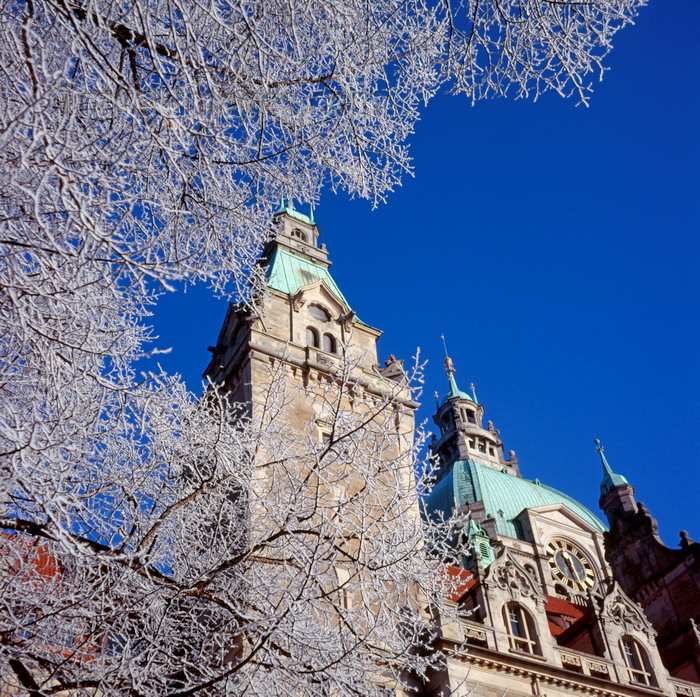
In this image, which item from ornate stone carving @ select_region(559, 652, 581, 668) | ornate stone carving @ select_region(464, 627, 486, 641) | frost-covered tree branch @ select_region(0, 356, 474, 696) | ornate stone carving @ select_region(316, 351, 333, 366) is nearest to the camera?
frost-covered tree branch @ select_region(0, 356, 474, 696)

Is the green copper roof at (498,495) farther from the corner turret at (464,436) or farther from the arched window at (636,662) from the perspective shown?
the arched window at (636,662)

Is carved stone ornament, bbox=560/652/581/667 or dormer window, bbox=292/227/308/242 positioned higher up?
dormer window, bbox=292/227/308/242

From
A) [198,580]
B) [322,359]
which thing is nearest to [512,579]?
[322,359]

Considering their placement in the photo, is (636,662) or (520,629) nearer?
(520,629)

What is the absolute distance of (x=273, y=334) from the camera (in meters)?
22.8

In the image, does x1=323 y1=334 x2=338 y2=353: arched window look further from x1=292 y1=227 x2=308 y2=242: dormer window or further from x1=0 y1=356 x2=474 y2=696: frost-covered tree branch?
x1=0 y1=356 x2=474 y2=696: frost-covered tree branch

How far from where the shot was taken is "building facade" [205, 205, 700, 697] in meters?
16.6

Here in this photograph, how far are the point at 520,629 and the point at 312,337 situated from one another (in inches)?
419

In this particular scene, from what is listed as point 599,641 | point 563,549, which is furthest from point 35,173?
point 563,549

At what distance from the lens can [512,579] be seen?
63.1 feet

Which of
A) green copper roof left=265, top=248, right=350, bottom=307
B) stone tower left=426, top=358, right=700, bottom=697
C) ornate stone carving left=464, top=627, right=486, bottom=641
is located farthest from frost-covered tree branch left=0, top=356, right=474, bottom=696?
green copper roof left=265, top=248, right=350, bottom=307

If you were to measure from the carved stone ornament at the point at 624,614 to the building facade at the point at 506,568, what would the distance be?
0.12 feet

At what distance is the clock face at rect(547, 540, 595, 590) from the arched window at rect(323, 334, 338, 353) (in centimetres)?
2453

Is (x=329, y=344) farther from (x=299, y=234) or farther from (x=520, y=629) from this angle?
(x=520, y=629)
